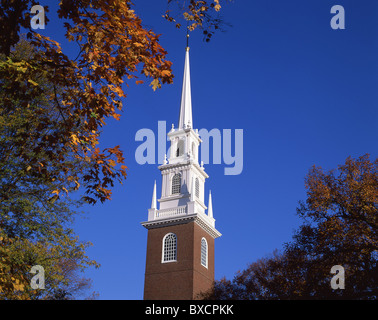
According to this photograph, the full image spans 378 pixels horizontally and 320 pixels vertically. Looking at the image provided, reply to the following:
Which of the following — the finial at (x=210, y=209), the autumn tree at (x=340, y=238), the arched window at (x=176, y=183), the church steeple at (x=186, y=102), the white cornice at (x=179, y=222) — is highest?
the church steeple at (x=186, y=102)

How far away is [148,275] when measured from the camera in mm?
48812

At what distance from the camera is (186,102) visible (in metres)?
60.2

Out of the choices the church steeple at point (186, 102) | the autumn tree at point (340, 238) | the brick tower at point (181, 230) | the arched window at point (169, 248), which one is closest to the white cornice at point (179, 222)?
the brick tower at point (181, 230)

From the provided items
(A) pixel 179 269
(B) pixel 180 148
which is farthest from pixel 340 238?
(B) pixel 180 148

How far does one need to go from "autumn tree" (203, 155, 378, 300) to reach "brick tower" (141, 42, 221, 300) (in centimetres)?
1978

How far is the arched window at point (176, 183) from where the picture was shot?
53688mm

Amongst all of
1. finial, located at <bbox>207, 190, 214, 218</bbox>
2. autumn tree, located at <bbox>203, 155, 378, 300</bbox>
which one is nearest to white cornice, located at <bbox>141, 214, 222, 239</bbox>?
finial, located at <bbox>207, 190, 214, 218</bbox>

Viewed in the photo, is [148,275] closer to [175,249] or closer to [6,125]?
[175,249]

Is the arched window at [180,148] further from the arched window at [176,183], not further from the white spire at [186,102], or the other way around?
the arched window at [176,183]

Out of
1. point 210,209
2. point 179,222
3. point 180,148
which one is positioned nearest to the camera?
point 179,222

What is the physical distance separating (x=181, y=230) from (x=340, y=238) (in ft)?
87.7

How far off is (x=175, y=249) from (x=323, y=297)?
2563 centimetres

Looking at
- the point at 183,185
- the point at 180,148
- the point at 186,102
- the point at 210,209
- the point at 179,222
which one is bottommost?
the point at 179,222

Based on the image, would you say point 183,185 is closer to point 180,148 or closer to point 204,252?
point 180,148
